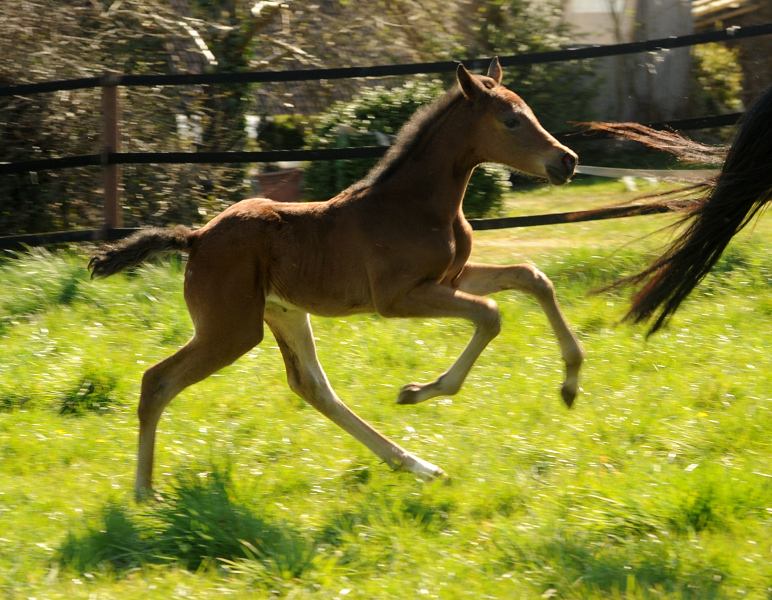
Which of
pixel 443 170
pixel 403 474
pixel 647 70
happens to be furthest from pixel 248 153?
pixel 647 70

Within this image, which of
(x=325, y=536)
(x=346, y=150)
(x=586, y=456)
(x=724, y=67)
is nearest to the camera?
(x=325, y=536)

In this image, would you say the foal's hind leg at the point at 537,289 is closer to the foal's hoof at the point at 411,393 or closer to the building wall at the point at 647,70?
the foal's hoof at the point at 411,393

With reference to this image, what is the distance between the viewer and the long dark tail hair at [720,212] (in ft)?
12.4

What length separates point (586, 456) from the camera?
405cm

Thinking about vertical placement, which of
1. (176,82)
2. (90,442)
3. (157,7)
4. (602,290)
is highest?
(157,7)

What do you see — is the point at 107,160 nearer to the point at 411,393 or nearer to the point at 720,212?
the point at 411,393

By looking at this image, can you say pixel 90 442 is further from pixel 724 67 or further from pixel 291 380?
pixel 724 67

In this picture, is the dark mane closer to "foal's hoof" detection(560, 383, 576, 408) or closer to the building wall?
"foal's hoof" detection(560, 383, 576, 408)

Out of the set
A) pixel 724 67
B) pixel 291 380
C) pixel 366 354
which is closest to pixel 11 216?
pixel 366 354

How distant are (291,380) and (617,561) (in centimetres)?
189

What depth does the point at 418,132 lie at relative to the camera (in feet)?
13.8

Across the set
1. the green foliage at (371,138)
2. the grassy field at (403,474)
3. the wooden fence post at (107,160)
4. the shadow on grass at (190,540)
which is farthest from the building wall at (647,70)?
the shadow on grass at (190,540)

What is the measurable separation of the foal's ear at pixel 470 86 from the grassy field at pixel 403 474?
3.53ft

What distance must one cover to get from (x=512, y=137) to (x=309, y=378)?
148cm
